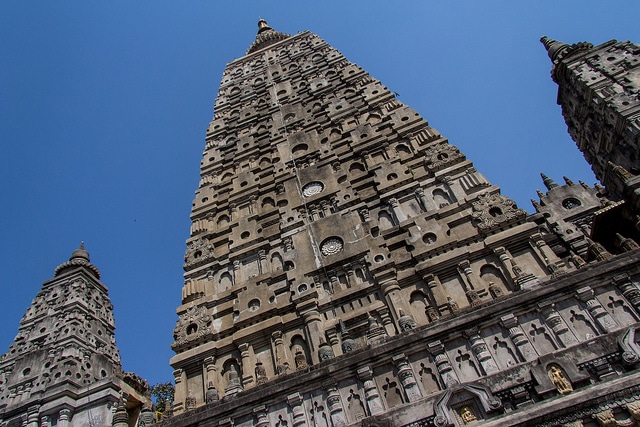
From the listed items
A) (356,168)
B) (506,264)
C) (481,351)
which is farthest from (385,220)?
(481,351)

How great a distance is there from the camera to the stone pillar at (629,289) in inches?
385

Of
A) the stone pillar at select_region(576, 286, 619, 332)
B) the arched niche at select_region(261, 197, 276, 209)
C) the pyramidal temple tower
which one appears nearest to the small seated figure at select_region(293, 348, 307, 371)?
the pyramidal temple tower

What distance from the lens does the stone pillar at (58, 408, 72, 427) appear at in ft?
51.8

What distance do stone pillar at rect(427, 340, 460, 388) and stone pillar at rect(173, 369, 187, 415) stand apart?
6.24m

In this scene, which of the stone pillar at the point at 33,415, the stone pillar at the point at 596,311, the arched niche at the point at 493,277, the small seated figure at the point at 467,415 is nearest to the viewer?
the small seated figure at the point at 467,415

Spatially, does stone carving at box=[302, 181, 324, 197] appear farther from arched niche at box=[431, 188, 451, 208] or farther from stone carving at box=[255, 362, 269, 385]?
stone carving at box=[255, 362, 269, 385]

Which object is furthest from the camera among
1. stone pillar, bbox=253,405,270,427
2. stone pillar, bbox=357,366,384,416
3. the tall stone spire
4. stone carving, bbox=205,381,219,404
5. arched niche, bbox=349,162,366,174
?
the tall stone spire

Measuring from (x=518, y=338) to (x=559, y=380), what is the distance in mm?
1175

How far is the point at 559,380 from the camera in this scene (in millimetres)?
9000

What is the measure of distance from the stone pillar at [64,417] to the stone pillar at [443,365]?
11729mm

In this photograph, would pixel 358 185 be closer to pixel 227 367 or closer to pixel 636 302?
pixel 227 367

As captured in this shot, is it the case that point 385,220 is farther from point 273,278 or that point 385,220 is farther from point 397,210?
point 273,278

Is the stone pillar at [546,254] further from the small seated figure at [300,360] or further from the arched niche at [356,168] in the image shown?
the arched niche at [356,168]

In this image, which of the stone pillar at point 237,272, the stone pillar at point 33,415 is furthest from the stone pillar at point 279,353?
the stone pillar at point 33,415
